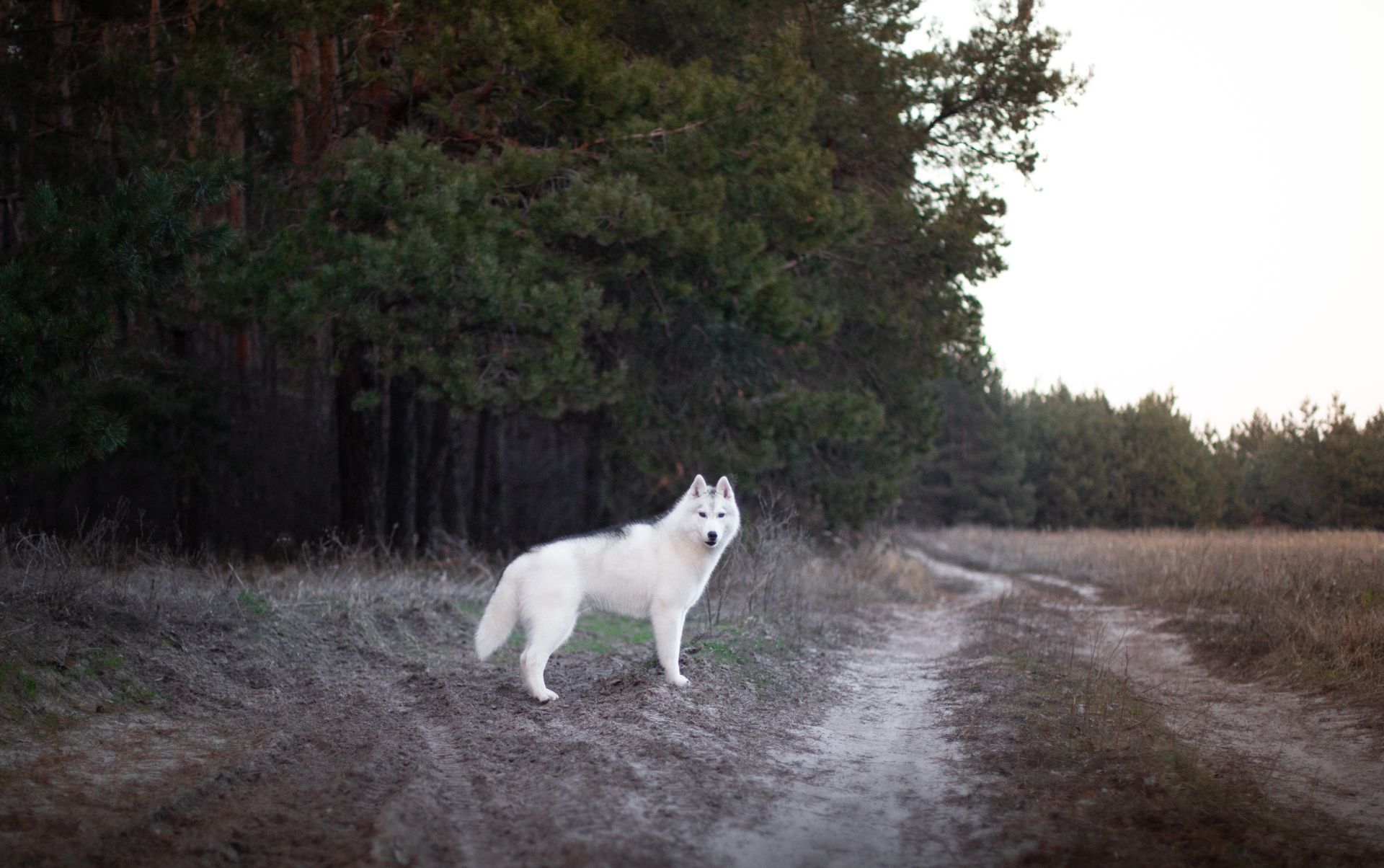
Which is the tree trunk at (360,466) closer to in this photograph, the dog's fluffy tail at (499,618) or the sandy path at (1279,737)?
the dog's fluffy tail at (499,618)

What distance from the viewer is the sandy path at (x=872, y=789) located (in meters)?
4.92

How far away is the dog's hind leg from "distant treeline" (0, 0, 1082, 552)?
403cm

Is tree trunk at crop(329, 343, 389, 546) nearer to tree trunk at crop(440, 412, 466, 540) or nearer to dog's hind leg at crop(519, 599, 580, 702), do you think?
tree trunk at crop(440, 412, 466, 540)

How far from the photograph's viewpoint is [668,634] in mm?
8484

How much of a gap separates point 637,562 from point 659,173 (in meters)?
8.31

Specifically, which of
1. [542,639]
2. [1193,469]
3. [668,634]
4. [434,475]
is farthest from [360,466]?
[1193,469]

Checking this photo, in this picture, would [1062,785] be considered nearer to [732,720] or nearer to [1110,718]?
[1110,718]

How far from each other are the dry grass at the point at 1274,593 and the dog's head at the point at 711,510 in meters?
5.32

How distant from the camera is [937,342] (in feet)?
76.2

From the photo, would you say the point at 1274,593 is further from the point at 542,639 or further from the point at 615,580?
the point at 542,639

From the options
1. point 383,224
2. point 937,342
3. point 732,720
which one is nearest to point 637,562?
point 732,720

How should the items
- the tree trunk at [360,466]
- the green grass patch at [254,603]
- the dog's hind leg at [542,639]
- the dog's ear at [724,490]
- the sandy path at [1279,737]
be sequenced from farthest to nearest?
the tree trunk at [360,466] → the green grass patch at [254,603] → the dog's ear at [724,490] → the dog's hind leg at [542,639] → the sandy path at [1279,737]

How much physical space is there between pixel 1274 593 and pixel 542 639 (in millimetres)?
9299

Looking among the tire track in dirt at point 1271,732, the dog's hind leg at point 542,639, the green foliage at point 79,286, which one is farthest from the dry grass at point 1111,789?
the green foliage at point 79,286
